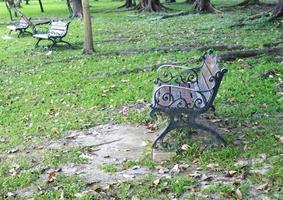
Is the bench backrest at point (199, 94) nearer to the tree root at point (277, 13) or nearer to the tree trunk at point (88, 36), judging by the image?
the tree trunk at point (88, 36)

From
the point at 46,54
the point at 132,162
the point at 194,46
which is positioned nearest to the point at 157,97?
the point at 132,162

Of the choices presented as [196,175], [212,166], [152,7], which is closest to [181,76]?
[212,166]

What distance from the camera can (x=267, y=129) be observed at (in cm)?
655

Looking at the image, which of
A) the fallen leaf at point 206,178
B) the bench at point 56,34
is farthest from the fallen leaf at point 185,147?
the bench at point 56,34

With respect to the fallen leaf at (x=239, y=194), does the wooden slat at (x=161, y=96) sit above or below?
above

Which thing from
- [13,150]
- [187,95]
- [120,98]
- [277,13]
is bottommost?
[277,13]

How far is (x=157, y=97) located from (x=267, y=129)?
155cm

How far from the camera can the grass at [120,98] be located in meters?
5.66

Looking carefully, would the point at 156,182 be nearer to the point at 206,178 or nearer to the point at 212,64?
the point at 206,178

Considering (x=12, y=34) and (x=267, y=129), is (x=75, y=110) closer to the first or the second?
(x=267, y=129)

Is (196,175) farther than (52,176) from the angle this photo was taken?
No

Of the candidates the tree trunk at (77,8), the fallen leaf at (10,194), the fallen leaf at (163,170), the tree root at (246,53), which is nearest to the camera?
the fallen leaf at (10,194)

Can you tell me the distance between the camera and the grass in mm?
5660

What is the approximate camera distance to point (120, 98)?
877 cm
